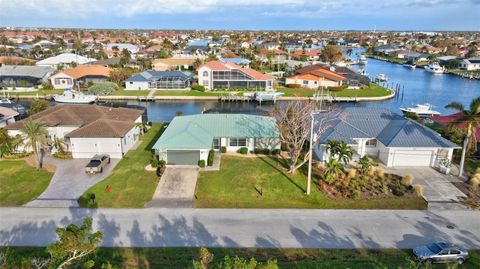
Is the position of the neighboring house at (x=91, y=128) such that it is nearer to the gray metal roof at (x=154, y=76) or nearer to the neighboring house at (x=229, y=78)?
the neighboring house at (x=229, y=78)

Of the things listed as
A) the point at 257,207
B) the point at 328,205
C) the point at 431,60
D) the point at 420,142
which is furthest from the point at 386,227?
the point at 431,60

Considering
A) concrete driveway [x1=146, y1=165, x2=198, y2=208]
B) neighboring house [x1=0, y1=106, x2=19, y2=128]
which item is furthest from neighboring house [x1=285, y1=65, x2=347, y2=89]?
neighboring house [x1=0, y1=106, x2=19, y2=128]

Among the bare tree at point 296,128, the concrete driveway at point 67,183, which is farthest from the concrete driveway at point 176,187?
the bare tree at point 296,128

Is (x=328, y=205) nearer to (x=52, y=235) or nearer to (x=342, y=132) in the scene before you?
(x=342, y=132)

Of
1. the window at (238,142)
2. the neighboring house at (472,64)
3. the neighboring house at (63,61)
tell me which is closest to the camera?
the window at (238,142)

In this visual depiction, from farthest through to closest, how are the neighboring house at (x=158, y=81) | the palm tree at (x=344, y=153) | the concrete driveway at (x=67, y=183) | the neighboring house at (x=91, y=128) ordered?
the neighboring house at (x=158, y=81) → the neighboring house at (x=91, y=128) → the palm tree at (x=344, y=153) → the concrete driveway at (x=67, y=183)

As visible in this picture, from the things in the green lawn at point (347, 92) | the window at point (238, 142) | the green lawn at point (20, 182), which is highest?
the window at point (238, 142)

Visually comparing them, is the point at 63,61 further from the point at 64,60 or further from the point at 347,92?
the point at 347,92
